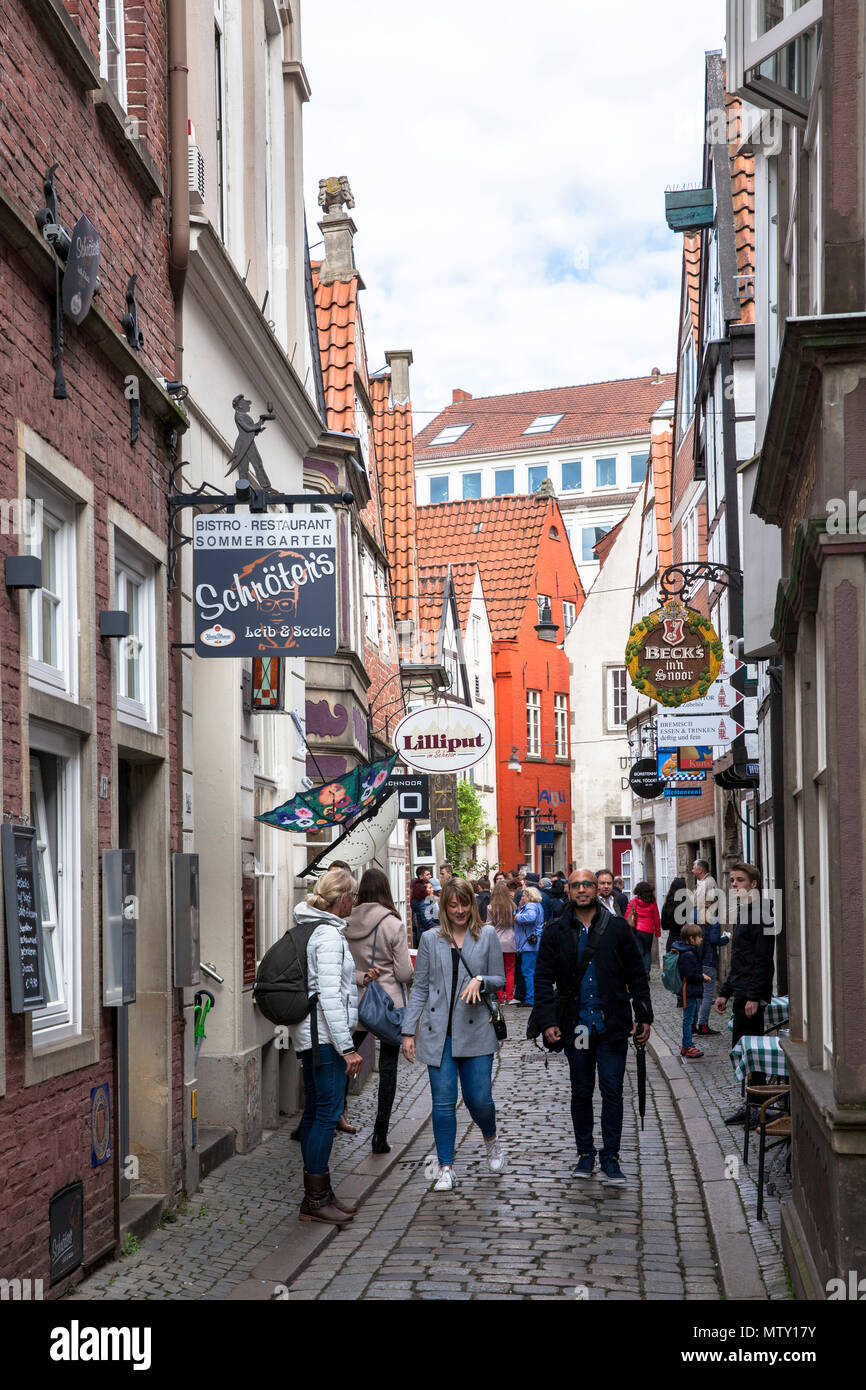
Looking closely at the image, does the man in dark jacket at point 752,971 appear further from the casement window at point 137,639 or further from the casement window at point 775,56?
the casement window at point 775,56

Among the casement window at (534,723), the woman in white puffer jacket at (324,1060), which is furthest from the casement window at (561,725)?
the woman in white puffer jacket at (324,1060)

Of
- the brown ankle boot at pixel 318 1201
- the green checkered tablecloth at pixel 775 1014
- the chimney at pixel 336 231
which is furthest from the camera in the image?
the chimney at pixel 336 231

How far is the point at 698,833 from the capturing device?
97.3 ft

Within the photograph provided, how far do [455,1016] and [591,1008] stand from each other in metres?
0.80

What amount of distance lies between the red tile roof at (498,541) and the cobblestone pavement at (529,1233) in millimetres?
43481

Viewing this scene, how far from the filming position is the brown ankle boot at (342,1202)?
8.65 meters

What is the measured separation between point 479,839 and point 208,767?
34909mm

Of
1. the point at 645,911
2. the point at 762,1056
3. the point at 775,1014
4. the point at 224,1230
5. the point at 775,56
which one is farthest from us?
the point at 645,911

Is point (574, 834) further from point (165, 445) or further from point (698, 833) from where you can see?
point (165, 445)

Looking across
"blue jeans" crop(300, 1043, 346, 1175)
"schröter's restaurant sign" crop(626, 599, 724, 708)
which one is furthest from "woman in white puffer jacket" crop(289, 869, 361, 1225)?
"schröter's restaurant sign" crop(626, 599, 724, 708)

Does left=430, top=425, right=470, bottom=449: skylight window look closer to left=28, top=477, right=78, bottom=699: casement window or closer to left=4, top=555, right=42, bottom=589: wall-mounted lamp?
left=28, top=477, right=78, bottom=699: casement window

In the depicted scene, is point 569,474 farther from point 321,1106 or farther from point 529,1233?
point 529,1233

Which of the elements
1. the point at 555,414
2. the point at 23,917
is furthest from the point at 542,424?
the point at 23,917

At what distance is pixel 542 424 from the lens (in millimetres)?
73562
